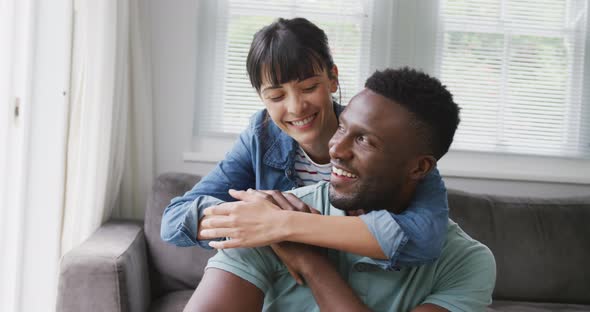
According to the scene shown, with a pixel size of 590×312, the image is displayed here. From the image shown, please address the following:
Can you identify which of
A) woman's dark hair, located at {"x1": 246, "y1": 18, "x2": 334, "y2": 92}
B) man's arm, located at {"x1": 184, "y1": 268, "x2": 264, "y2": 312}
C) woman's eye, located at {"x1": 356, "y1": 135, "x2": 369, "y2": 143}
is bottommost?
man's arm, located at {"x1": 184, "y1": 268, "x2": 264, "y2": 312}

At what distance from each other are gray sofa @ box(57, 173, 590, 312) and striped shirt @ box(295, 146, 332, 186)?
30.1 inches

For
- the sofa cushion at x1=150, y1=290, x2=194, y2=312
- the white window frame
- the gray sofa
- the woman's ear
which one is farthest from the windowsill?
the woman's ear

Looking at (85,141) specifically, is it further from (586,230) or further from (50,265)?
(586,230)

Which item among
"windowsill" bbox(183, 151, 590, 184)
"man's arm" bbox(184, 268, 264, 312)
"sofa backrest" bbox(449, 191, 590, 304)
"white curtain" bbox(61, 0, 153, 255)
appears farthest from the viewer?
"windowsill" bbox(183, 151, 590, 184)

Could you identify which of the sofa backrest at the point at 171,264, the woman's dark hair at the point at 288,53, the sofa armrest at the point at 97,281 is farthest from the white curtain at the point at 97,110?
the woman's dark hair at the point at 288,53

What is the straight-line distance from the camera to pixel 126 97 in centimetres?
261

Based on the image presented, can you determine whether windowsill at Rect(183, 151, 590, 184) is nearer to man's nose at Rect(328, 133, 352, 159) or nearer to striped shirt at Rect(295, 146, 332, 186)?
striped shirt at Rect(295, 146, 332, 186)

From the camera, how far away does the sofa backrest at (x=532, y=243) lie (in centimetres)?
245

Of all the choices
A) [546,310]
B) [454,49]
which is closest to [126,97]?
[454,49]

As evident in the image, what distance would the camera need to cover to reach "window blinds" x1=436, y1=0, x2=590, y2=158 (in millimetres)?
2988

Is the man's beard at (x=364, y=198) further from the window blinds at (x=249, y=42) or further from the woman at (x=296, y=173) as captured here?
the window blinds at (x=249, y=42)

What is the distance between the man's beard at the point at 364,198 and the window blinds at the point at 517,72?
1863 mm

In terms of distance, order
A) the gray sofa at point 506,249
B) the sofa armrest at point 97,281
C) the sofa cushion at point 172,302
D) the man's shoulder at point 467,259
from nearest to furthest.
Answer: the man's shoulder at point 467,259
the sofa armrest at point 97,281
the sofa cushion at point 172,302
the gray sofa at point 506,249

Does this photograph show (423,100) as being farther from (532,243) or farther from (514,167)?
(514,167)
